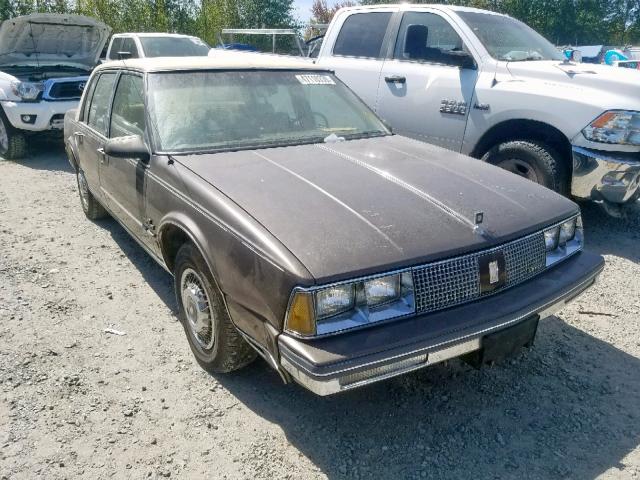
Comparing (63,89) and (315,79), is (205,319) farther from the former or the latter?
(63,89)

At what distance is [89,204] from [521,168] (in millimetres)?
4173

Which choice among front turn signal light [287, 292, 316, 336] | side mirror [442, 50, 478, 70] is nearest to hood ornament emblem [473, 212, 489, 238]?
front turn signal light [287, 292, 316, 336]

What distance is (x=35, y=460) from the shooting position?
7.96 ft

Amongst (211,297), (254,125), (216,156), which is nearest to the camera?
(211,297)

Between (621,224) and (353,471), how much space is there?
4.32 metres

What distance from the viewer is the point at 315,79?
400cm

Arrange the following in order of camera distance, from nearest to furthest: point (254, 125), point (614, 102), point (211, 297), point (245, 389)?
point (211, 297) → point (245, 389) → point (254, 125) → point (614, 102)

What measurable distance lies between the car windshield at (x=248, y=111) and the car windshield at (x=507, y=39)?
203cm

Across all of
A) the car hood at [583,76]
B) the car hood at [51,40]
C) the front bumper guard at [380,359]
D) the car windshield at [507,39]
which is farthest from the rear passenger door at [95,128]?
the car hood at [51,40]

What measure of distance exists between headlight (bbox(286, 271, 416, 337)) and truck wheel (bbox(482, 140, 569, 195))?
2.97 metres

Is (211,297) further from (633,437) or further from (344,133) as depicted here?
(633,437)

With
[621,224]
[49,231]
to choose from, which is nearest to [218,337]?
[49,231]

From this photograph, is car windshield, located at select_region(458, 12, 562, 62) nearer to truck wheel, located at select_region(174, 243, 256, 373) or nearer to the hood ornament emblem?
the hood ornament emblem

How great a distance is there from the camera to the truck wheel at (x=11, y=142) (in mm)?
7930
